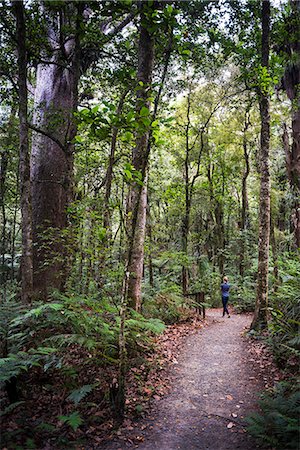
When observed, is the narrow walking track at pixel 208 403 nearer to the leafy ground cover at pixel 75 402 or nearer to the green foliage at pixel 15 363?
the leafy ground cover at pixel 75 402

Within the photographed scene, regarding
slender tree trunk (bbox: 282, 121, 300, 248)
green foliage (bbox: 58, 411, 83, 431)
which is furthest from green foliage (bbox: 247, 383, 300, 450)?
slender tree trunk (bbox: 282, 121, 300, 248)

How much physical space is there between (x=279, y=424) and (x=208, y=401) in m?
1.71

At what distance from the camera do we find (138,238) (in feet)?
25.1

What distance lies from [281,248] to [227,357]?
16117 mm

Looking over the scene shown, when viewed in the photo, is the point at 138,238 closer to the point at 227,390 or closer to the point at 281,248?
the point at 227,390

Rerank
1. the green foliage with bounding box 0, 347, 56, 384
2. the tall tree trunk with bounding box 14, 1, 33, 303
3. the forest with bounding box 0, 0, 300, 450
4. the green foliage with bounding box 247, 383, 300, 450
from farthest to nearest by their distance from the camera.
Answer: the tall tree trunk with bounding box 14, 1, 33, 303
the forest with bounding box 0, 0, 300, 450
the green foliage with bounding box 0, 347, 56, 384
the green foliage with bounding box 247, 383, 300, 450

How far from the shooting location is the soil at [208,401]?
4.03 meters

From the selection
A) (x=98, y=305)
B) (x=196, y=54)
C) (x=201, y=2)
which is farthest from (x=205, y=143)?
(x=98, y=305)

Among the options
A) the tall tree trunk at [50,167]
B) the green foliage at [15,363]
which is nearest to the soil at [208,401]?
the green foliage at [15,363]

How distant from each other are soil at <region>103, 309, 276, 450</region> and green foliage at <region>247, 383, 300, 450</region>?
25cm

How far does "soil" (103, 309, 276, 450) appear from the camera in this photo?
4031 millimetres

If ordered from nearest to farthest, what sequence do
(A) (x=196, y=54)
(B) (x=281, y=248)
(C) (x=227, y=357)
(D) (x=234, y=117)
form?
1. (C) (x=227, y=357)
2. (A) (x=196, y=54)
3. (D) (x=234, y=117)
4. (B) (x=281, y=248)

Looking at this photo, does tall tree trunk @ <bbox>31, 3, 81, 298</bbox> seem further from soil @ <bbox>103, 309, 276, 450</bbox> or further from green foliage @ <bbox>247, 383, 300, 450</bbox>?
green foliage @ <bbox>247, 383, 300, 450</bbox>

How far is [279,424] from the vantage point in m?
3.62
